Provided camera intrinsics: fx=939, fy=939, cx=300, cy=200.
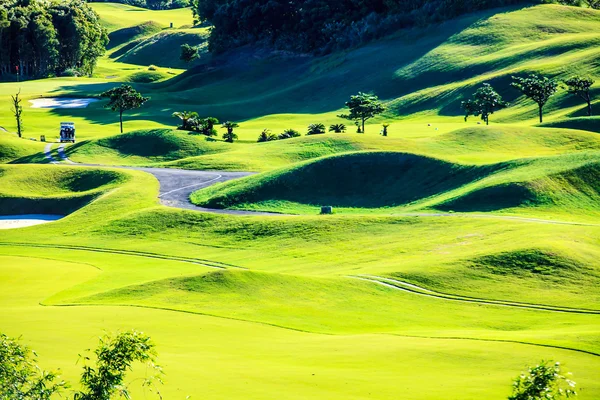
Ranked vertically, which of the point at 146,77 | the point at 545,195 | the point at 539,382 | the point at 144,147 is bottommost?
the point at 545,195

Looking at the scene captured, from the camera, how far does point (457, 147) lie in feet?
300

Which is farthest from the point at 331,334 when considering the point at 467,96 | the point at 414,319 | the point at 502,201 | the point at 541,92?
the point at 467,96

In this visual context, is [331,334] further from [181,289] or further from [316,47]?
[316,47]

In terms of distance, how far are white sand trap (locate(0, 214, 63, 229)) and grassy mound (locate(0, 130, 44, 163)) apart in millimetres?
26097

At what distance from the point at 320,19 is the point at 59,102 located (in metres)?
53.8

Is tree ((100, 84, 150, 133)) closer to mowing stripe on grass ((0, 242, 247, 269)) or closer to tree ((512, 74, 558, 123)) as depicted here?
tree ((512, 74, 558, 123))

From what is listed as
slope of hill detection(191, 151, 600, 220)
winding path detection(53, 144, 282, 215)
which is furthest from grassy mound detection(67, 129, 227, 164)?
slope of hill detection(191, 151, 600, 220)

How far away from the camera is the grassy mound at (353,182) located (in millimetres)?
78375

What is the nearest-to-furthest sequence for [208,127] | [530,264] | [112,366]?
[112,366] → [530,264] → [208,127]

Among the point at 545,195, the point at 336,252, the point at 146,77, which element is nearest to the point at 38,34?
the point at 146,77

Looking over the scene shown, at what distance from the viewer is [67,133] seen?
402 ft

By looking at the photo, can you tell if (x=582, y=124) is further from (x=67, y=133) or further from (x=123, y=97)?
(x=67, y=133)

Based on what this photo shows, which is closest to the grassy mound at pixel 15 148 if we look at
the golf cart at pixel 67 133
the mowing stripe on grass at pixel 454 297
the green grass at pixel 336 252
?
the green grass at pixel 336 252

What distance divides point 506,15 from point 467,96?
117ft
